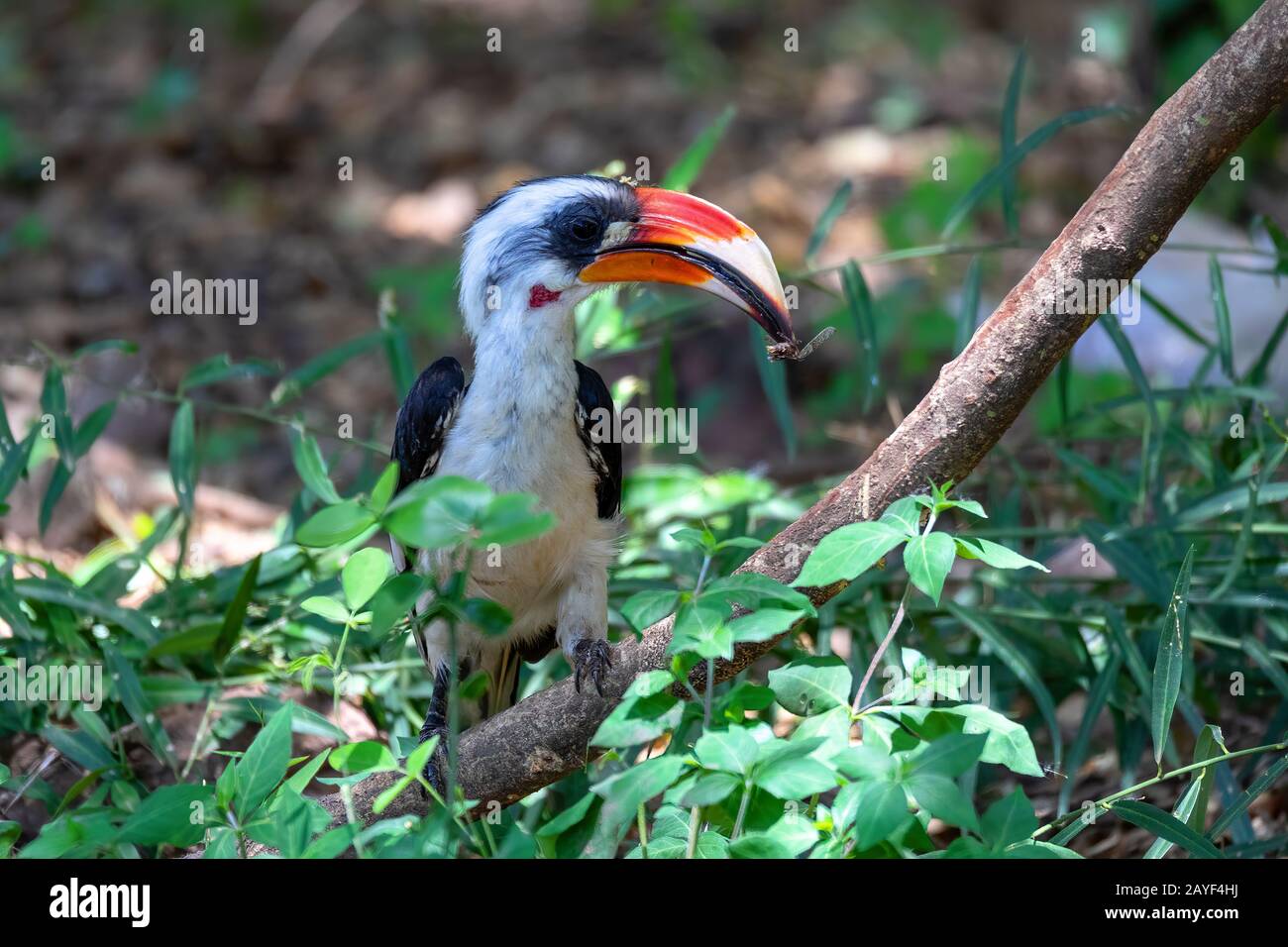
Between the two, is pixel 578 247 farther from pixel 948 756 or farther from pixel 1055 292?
pixel 948 756

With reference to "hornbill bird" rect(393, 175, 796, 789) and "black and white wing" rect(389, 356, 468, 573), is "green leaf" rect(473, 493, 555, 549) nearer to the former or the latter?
"hornbill bird" rect(393, 175, 796, 789)

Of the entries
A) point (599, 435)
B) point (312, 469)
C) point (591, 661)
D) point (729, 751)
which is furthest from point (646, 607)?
point (312, 469)

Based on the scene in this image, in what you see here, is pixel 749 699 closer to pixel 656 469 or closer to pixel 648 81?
pixel 656 469

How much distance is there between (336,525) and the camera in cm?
200

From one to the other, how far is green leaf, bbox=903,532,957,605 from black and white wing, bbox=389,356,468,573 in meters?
1.43

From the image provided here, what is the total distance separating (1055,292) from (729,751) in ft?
3.83

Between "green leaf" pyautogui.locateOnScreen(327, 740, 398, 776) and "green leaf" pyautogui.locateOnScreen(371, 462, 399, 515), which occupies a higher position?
"green leaf" pyautogui.locateOnScreen(371, 462, 399, 515)

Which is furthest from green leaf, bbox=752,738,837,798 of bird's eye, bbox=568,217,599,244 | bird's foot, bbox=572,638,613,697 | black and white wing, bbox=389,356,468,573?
bird's eye, bbox=568,217,599,244

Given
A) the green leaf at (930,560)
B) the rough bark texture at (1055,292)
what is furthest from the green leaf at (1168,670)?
the green leaf at (930,560)

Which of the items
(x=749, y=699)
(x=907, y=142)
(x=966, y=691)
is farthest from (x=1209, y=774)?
(x=907, y=142)

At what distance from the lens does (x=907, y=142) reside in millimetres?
8711

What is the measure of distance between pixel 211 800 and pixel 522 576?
1.23m

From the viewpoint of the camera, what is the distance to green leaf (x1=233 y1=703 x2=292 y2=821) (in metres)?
2.27

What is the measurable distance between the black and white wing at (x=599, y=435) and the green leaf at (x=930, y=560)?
49.0 inches
